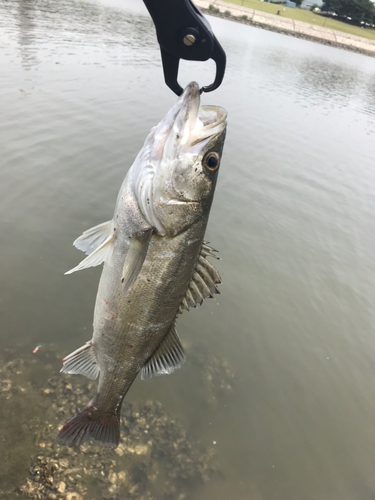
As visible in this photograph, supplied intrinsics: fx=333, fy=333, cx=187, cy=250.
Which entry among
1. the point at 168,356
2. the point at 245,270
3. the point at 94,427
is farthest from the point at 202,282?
the point at 245,270

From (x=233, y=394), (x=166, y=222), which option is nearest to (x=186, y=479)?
(x=233, y=394)

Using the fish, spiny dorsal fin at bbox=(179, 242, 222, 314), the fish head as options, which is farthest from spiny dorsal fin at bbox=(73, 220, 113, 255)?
spiny dorsal fin at bbox=(179, 242, 222, 314)

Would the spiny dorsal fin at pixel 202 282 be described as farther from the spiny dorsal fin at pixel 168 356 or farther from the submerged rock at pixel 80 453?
the submerged rock at pixel 80 453

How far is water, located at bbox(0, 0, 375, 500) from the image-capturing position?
4262 mm

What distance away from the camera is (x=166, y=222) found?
2184mm

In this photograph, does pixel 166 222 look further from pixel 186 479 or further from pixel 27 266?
pixel 27 266

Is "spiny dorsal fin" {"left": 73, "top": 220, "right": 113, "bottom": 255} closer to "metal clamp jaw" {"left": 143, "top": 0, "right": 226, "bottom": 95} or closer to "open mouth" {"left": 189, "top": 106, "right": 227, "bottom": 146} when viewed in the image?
"open mouth" {"left": 189, "top": 106, "right": 227, "bottom": 146}

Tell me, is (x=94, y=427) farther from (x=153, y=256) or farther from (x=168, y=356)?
(x=153, y=256)

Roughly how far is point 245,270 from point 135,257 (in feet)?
15.1

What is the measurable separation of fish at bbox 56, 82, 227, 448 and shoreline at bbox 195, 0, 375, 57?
65.8 m

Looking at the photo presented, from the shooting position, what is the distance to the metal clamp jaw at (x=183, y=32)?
1.76 m

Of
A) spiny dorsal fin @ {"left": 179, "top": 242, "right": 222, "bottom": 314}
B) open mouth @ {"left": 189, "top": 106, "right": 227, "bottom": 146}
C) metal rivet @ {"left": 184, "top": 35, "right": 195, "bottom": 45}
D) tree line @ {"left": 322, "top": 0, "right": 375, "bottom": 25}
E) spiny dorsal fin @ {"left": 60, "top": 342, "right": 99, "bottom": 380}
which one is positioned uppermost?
tree line @ {"left": 322, "top": 0, "right": 375, "bottom": 25}

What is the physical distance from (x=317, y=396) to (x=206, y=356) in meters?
1.69

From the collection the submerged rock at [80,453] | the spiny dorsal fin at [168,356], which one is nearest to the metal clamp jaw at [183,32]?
the spiny dorsal fin at [168,356]
